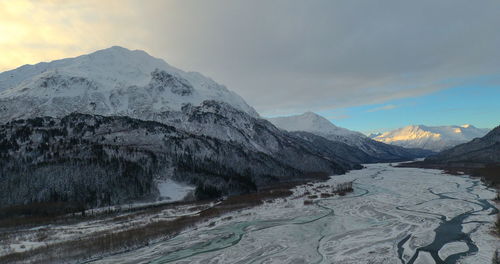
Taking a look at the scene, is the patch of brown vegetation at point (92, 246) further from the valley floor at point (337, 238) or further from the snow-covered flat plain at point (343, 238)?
the snow-covered flat plain at point (343, 238)

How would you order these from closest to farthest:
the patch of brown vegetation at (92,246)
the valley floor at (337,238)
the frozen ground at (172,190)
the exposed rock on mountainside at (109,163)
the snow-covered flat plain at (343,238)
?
1. the snow-covered flat plain at (343,238)
2. the valley floor at (337,238)
3. the patch of brown vegetation at (92,246)
4. the exposed rock on mountainside at (109,163)
5. the frozen ground at (172,190)

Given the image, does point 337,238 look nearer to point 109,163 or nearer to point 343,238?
point 343,238

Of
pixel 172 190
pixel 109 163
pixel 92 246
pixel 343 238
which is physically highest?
pixel 109 163

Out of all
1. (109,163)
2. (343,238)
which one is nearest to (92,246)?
(343,238)

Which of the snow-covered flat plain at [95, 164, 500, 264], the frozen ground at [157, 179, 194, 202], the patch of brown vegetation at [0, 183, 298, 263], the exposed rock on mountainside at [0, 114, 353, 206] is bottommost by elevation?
the snow-covered flat plain at [95, 164, 500, 264]

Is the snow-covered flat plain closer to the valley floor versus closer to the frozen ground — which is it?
the valley floor

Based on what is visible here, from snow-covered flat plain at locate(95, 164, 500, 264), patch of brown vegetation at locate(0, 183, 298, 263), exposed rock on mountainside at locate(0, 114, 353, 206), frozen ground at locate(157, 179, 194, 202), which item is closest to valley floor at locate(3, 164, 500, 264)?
snow-covered flat plain at locate(95, 164, 500, 264)

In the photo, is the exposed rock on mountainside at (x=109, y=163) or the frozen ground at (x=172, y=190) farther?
the frozen ground at (x=172, y=190)

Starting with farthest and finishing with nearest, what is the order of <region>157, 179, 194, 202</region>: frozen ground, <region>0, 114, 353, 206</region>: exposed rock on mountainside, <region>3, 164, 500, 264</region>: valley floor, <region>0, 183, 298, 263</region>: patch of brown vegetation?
<region>157, 179, 194, 202</region>: frozen ground
<region>0, 114, 353, 206</region>: exposed rock on mountainside
<region>0, 183, 298, 263</region>: patch of brown vegetation
<region>3, 164, 500, 264</region>: valley floor

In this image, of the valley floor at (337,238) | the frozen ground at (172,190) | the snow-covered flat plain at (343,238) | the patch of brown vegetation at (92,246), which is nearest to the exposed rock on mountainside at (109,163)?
the frozen ground at (172,190)

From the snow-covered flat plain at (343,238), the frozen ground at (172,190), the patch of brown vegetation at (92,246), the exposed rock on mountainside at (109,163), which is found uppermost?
the exposed rock on mountainside at (109,163)

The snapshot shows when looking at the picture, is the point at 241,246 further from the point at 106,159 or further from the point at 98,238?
the point at 106,159
